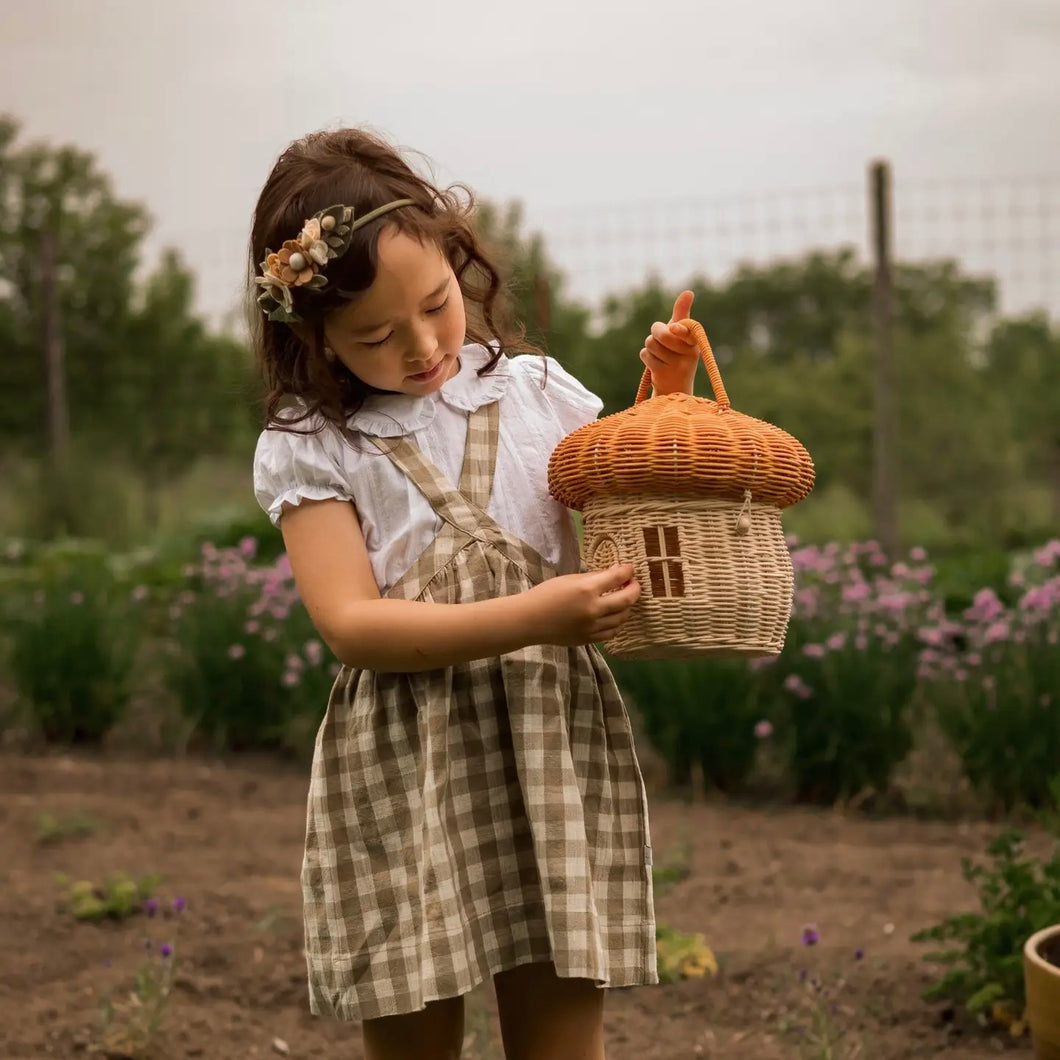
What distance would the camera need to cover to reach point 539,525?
71.9 inches

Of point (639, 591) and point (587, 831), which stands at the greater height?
point (639, 591)

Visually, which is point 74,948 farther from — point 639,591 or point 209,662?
point 639,591

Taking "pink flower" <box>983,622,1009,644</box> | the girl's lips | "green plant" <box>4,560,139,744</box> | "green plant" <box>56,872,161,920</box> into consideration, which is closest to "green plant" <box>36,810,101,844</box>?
"green plant" <box>56,872,161,920</box>

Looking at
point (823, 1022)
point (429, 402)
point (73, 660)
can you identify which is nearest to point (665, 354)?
point (429, 402)

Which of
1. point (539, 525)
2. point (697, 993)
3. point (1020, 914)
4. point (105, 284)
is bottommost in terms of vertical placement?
point (697, 993)

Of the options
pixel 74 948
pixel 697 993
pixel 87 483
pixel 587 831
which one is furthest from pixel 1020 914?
pixel 87 483

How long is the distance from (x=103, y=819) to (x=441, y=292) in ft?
10.5

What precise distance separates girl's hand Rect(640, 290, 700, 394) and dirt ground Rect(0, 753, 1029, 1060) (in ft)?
4.20

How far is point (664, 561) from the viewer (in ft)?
5.34

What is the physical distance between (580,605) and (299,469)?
406 mm

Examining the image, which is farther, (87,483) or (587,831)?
(87,483)

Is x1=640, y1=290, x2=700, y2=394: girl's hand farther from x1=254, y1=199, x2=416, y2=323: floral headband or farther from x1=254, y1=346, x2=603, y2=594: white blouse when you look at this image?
x1=254, y1=199, x2=416, y2=323: floral headband

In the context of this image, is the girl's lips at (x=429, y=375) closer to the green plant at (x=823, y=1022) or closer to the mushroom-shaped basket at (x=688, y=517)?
the mushroom-shaped basket at (x=688, y=517)

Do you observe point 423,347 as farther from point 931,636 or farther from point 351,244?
point 931,636
